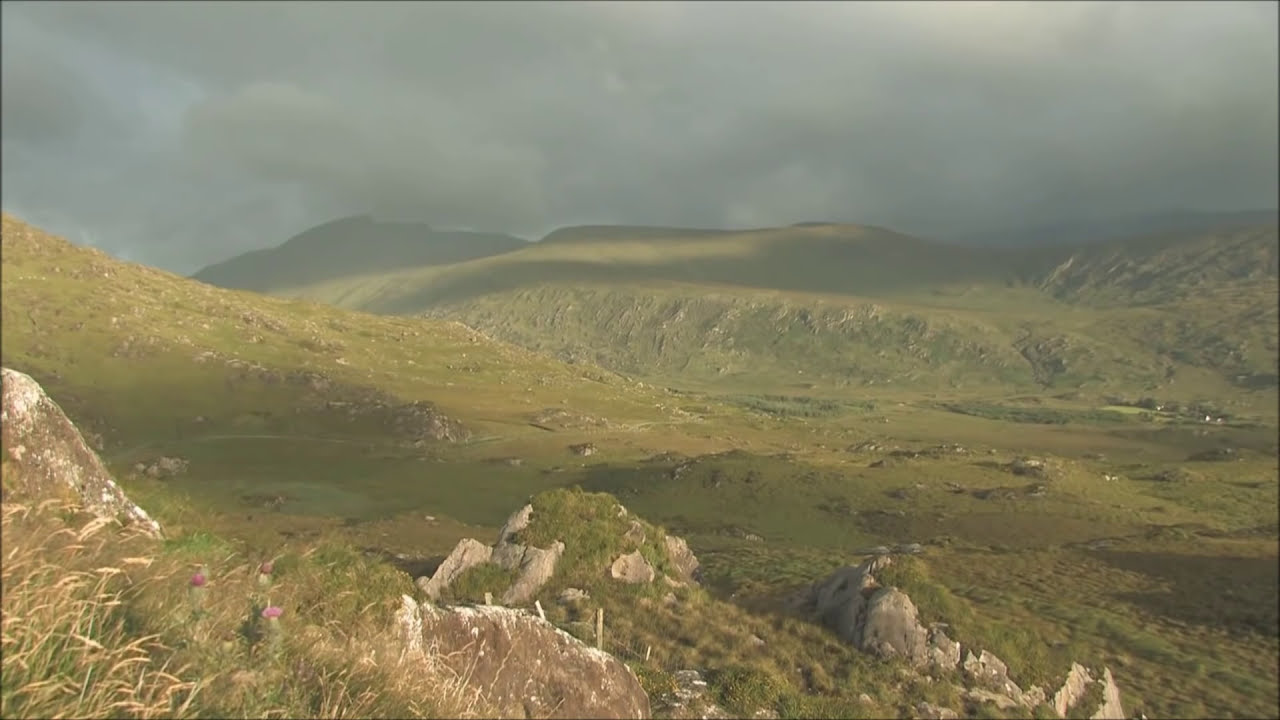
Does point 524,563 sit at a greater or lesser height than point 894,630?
greater

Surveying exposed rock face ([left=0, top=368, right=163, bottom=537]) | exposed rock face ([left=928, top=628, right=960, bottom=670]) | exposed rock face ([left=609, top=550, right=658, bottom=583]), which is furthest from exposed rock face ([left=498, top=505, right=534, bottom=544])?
exposed rock face ([left=0, top=368, right=163, bottom=537])

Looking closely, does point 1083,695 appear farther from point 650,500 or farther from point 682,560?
point 650,500

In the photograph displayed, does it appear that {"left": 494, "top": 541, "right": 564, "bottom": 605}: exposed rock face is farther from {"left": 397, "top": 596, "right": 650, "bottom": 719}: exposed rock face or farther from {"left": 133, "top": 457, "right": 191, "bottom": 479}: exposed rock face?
{"left": 133, "top": 457, "right": 191, "bottom": 479}: exposed rock face

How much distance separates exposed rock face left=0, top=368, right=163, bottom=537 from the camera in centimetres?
881

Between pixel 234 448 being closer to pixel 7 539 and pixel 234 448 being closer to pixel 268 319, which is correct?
pixel 268 319

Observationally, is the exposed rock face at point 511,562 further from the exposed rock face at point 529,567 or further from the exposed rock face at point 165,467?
the exposed rock face at point 165,467

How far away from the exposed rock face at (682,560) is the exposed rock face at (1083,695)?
13.0 m

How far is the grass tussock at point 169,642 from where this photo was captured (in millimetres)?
5570

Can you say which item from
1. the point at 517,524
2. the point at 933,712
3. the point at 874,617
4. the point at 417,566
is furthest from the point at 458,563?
the point at 933,712

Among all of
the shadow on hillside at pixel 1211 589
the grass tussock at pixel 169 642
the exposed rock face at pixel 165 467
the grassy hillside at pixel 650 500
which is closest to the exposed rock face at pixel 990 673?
the grassy hillside at pixel 650 500

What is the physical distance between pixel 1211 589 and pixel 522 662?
5616cm

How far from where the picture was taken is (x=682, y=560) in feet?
112

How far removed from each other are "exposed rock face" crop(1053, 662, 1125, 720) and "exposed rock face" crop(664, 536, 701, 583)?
13.0 meters

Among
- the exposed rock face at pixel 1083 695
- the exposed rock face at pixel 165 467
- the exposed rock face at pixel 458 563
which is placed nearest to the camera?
the exposed rock face at pixel 1083 695
